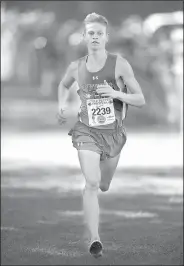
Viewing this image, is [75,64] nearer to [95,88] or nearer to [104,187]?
[95,88]

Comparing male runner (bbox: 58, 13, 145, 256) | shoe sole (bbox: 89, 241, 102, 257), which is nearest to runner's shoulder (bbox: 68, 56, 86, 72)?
male runner (bbox: 58, 13, 145, 256)

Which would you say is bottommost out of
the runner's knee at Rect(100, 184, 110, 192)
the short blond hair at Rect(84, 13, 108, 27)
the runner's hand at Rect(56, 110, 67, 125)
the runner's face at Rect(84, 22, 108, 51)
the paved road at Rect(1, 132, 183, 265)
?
the paved road at Rect(1, 132, 183, 265)

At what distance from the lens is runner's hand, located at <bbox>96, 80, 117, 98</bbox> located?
3.85 metres

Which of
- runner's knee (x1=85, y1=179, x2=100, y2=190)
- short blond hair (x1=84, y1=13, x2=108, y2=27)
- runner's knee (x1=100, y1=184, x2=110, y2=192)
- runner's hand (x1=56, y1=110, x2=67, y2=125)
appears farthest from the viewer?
runner's knee (x1=100, y1=184, x2=110, y2=192)

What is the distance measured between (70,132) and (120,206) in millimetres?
7747

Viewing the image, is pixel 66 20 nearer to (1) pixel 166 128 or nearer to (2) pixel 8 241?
(2) pixel 8 241

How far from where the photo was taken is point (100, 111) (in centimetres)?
393

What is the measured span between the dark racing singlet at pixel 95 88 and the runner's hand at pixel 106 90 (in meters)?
0.02

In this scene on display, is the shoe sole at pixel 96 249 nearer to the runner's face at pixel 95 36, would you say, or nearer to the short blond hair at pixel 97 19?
the runner's face at pixel 95 36

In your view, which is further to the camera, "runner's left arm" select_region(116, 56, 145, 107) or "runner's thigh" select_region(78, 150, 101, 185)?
"runner's thigh" select_region(78, 150, 101, 185)

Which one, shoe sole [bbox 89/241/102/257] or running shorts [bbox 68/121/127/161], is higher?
running shorts [bbox 68/121/127/161]

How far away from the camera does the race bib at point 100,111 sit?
153 inches

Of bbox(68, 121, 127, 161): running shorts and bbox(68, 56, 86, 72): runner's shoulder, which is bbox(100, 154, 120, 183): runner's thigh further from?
A: bbox(68, 56, 86, 72): runner's shoulder

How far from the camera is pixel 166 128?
14117 millimetres
